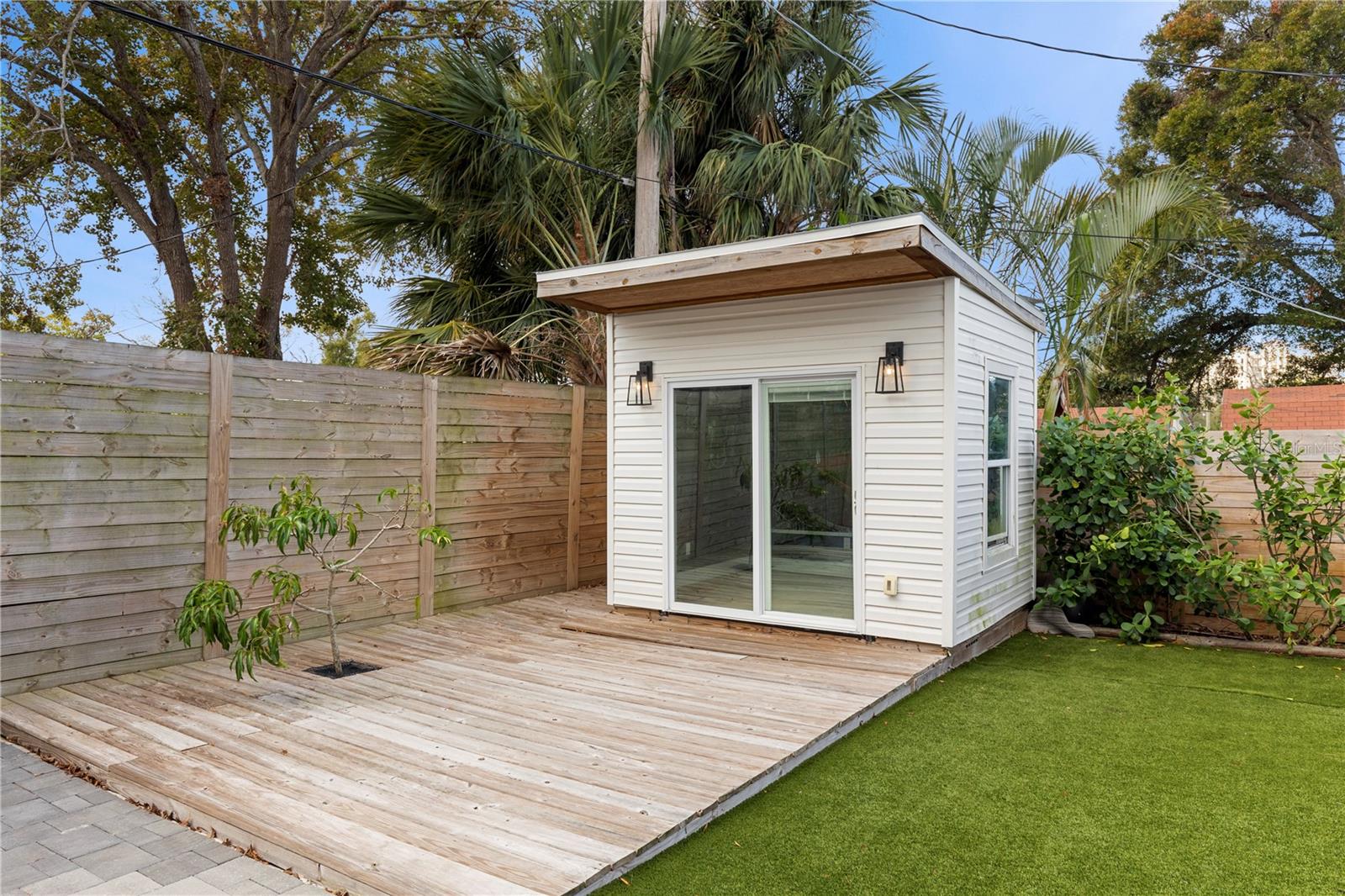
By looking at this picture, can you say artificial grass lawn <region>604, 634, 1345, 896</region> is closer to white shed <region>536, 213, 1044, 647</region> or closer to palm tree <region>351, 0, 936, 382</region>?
white shed <region>536, 213, 1044, 647</region>

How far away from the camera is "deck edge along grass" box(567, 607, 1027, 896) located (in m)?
2.28

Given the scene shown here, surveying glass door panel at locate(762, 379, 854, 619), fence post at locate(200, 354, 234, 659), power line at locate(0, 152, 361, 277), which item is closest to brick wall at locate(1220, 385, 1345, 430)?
glass door panel at locate(762, 379, 854, 619)

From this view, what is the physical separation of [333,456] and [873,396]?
3308 mm

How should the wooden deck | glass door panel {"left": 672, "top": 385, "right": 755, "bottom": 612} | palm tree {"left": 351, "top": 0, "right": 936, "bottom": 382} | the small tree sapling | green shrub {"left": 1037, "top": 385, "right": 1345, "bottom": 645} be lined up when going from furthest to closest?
palm tree {"left": 351, "top": 0, "right": 936, "bottom": 382} → glass door panel {"left": 672, "top": 385, "right": 755, "bottom": 612} → green shrub {"left": 1037, "top": 385, "right": 1345, "bottom": 645} → the small tree sapling → the wooden deck

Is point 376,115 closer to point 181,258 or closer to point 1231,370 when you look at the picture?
point 181,258

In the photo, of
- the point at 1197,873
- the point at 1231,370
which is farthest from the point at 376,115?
the point at 1231,370

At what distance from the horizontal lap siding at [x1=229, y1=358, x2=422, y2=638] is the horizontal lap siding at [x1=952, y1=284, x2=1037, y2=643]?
11.5 feet

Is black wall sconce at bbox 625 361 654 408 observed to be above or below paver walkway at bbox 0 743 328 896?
above

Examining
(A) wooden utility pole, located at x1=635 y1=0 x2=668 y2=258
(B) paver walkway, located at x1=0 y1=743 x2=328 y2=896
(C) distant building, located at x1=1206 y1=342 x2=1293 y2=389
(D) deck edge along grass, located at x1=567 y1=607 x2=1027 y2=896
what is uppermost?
(A) wooden utility pole, located at x1=635 y1=0 x2=668 y2=258

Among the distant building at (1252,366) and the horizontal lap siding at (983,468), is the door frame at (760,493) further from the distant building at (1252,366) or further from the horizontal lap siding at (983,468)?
the distant building at (1252,366)

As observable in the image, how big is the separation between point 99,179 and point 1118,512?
14902 mm

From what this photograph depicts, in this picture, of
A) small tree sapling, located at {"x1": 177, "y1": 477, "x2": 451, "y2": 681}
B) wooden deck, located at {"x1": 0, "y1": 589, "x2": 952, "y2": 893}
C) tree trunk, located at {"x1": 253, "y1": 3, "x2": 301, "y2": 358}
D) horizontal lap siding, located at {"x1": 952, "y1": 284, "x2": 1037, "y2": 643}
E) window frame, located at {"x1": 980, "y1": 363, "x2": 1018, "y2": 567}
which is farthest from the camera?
tree trunk, located at {"x1": 253, "y1": 3, "x2": 301, "y2": 358}

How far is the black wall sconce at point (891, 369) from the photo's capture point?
4.66 metres

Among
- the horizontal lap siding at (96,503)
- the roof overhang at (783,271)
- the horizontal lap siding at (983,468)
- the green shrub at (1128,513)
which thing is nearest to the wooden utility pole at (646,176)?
the roof overhang at (783,271)
